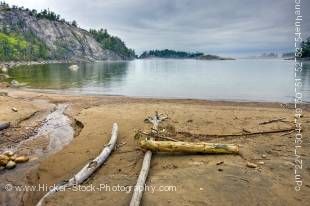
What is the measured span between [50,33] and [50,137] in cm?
16473

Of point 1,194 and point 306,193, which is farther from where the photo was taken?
point 1,194

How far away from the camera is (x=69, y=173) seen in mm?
9359

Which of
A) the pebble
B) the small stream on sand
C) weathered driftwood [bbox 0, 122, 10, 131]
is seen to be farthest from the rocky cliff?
the pebble

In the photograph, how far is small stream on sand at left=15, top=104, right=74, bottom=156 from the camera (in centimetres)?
1162

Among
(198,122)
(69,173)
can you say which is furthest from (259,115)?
(69,173)

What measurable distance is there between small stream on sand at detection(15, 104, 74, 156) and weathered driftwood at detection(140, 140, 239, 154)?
430 centimetres

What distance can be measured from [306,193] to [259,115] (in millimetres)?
9616

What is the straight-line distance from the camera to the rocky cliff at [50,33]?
499 feet

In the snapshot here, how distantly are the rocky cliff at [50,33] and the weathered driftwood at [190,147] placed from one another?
139 meters

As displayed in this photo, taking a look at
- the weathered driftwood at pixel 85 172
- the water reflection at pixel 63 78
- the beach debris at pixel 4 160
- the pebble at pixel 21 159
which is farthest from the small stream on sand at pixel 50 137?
the water reflection at pixel 63 78

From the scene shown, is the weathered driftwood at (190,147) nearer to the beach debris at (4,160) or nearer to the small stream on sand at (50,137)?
the small stream on sand at (50,137)

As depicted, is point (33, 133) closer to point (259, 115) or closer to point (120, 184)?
point (120, 184)

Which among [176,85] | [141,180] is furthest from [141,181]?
[176,85]

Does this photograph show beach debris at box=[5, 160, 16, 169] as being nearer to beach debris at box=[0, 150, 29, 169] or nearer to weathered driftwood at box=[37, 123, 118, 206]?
beach debris at box=[0, 150, 29, 169]
